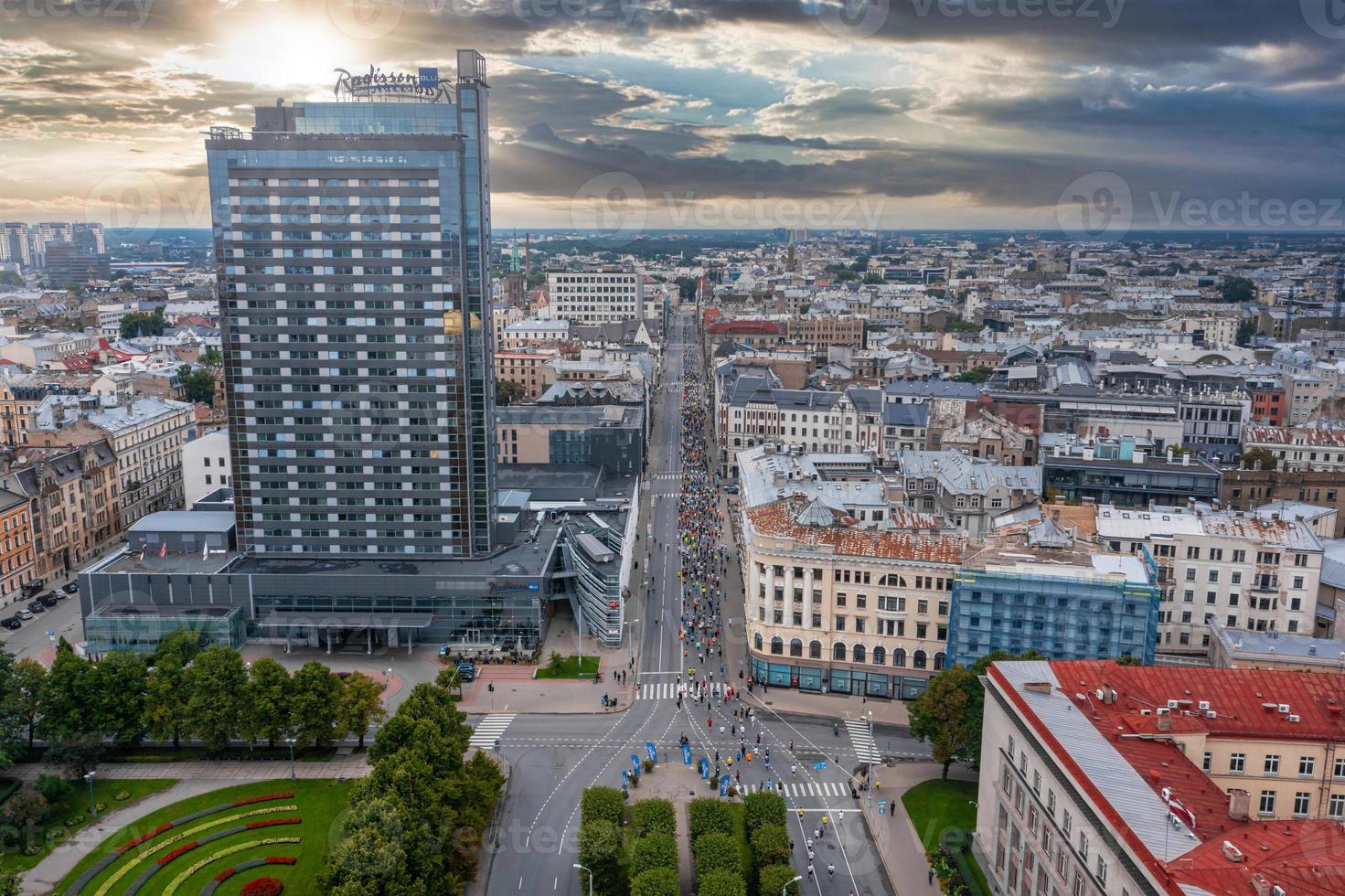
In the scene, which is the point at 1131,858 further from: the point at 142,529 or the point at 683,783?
the point at 142,529

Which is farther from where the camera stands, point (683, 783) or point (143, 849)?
point (683, 783)

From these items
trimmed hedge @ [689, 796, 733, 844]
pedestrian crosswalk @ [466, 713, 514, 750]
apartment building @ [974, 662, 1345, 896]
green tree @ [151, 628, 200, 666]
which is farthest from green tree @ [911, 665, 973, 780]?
green tree @ [151, 628, 200, 666]

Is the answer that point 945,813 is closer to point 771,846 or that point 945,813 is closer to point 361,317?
point 771,846

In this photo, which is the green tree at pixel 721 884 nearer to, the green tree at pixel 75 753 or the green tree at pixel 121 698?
the green tree at pixel 121 698

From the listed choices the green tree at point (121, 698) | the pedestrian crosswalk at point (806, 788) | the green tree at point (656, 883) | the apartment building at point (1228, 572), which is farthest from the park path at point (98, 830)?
the apartment building at point (1228, 572)

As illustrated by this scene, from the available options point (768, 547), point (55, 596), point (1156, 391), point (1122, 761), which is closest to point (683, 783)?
point (768, 547)
